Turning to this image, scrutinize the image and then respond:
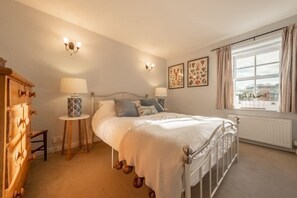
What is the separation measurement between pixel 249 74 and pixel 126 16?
2.86 metres

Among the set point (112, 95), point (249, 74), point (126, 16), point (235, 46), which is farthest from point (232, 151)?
point (126, 16)

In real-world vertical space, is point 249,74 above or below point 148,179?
above

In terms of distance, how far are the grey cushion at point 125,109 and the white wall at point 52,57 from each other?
77 cm

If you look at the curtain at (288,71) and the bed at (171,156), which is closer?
the bed at (171,156)

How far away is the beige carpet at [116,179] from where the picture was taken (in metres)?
1.45

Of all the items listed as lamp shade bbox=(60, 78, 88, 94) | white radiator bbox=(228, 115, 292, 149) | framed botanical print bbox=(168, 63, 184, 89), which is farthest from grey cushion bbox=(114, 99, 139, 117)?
white radiator bbox=(228, 115, 292, 149)

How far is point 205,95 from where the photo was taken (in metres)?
3.61

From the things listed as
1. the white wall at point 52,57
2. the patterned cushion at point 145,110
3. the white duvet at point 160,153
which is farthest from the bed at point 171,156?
the white wall at point 52,57

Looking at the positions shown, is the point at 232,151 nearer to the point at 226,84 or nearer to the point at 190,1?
the point at 226,84

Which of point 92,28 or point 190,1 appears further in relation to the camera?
point 92,28

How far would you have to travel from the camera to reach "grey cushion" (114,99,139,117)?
8.26 ft

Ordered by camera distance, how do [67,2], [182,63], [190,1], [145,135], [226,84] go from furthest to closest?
[182,63], [226,84], [67,2], [190,1], [145,135]

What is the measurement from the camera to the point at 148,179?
3.68 ft

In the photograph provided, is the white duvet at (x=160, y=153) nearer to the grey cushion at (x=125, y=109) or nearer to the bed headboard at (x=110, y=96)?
the grey cushion at (x=125, y=109)
